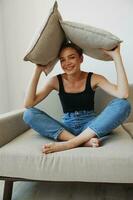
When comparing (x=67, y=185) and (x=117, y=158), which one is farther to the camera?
(x=67, y=185)

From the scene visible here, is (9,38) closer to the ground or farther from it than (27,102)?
farther from it

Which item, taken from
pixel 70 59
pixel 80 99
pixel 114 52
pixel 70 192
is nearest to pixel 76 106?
pixel 80 99

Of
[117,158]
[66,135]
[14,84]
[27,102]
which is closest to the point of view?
[117,158]

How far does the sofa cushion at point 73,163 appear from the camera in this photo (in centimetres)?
114

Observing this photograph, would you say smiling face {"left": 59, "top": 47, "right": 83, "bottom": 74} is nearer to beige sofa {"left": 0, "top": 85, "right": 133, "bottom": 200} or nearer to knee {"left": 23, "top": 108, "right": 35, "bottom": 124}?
knee {"left": 23, "top": 108, "right": 35, "bottom": 124}

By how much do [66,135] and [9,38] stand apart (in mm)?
1227

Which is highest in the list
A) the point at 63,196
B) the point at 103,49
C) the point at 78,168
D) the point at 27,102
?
the point at 103,49

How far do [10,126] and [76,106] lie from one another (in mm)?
397

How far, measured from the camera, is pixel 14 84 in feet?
7.55

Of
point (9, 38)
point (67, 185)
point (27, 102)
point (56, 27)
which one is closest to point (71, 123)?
point (27, 102)

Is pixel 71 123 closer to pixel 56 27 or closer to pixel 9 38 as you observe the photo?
pixel 56 27

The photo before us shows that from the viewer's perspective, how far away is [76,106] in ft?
5.15

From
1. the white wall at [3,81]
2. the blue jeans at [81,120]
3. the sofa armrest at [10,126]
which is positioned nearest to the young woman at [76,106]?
the blue jeans at [81,120]

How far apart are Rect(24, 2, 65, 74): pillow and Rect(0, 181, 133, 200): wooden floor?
0.73 meters
